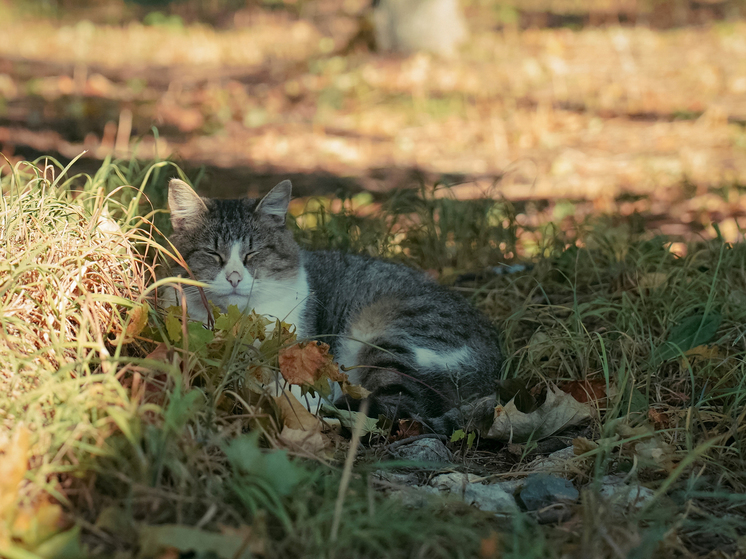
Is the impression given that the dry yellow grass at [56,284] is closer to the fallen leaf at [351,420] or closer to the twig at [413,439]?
the fallen leaf at [351,420]

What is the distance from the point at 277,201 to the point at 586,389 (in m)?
1.54

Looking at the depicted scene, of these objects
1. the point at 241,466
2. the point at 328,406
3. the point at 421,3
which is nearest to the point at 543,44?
the point at 421,3

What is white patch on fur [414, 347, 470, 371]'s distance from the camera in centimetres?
266

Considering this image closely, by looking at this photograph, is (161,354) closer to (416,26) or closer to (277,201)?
(277,201)

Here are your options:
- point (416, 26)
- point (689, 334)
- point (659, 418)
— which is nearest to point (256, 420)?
point (659, 418)

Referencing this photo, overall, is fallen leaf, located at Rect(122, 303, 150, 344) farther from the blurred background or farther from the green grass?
the blurred background

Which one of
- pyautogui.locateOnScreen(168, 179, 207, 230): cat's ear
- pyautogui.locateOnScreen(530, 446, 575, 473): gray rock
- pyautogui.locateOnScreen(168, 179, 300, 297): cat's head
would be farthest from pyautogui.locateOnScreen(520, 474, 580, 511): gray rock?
pyautogui.locateOnScreen(168, 179, 207, 230): cat's ear

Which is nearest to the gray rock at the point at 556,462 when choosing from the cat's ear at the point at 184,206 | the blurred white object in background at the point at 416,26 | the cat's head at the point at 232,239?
the cat's head at the point at 232,239

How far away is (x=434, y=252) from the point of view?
3.74m

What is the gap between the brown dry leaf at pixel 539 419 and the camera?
7.66ft

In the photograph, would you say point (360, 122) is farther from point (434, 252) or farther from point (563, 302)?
point (563, 302)

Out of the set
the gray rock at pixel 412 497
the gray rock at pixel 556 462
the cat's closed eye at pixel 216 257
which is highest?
the cat's closed eye at pixel 216 257

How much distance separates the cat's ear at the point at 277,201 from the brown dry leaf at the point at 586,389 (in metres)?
1.44

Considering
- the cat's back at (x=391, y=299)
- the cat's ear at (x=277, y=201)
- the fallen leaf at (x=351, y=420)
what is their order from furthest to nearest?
the cat's ear at (x=277, y=201), the cat's back at (x=391, y=299), the fallen leaf at (x=351, y=420)
